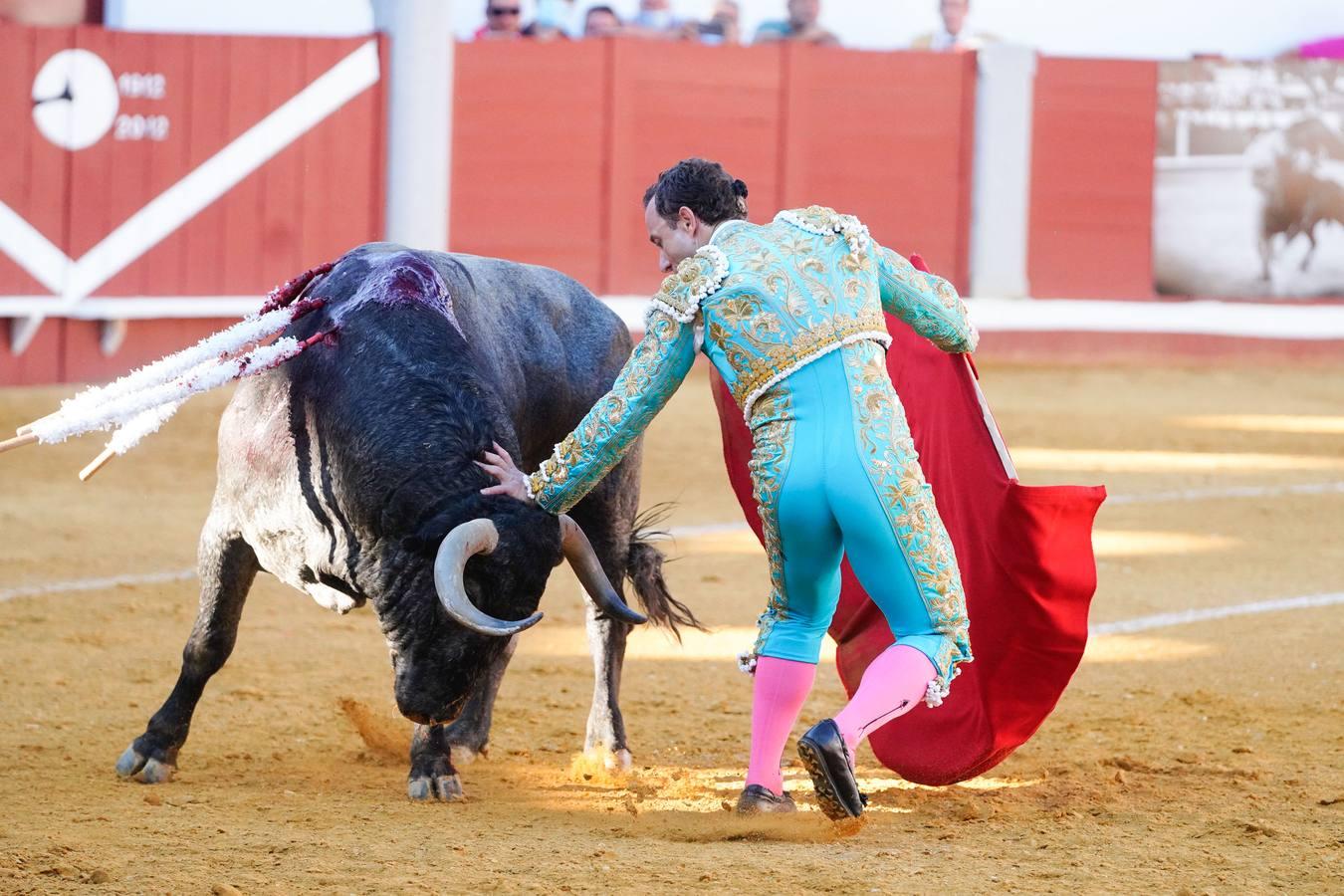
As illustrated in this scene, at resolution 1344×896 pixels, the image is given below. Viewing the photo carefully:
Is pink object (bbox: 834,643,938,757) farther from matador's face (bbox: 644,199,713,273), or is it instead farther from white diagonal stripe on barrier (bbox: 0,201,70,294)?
white diagonal stripe on barrier (bbox: 0,201,70,294)

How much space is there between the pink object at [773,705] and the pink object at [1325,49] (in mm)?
11207

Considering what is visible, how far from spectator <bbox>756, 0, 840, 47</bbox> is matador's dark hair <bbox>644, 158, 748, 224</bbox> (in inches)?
316

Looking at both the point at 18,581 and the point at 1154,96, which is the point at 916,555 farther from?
the point at 1154,96

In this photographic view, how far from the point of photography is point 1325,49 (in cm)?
1309

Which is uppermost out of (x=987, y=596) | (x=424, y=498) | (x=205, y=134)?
(x=205, y=134)

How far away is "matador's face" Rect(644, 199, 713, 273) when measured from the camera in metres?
2.91

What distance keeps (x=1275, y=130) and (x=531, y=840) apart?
9.54 meters

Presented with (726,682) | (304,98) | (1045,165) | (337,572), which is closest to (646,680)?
(726,682)

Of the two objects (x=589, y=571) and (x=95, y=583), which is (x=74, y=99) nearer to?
(x=95, y=583)

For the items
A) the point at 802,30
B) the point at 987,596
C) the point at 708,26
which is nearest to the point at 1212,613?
the point at 987,596

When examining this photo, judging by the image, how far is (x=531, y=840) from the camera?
2.91m

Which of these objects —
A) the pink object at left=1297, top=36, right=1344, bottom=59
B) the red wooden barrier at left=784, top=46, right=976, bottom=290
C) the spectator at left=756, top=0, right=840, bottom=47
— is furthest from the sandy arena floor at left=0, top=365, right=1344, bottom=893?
the pink object at left=1297, top=36, right=1344, bottom=59

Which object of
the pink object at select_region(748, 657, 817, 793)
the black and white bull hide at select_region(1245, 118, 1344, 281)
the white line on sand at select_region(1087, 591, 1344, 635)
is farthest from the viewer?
the black and white bull hide at select_region(1245, 118, 1344, 281)

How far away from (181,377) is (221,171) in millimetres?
6016
